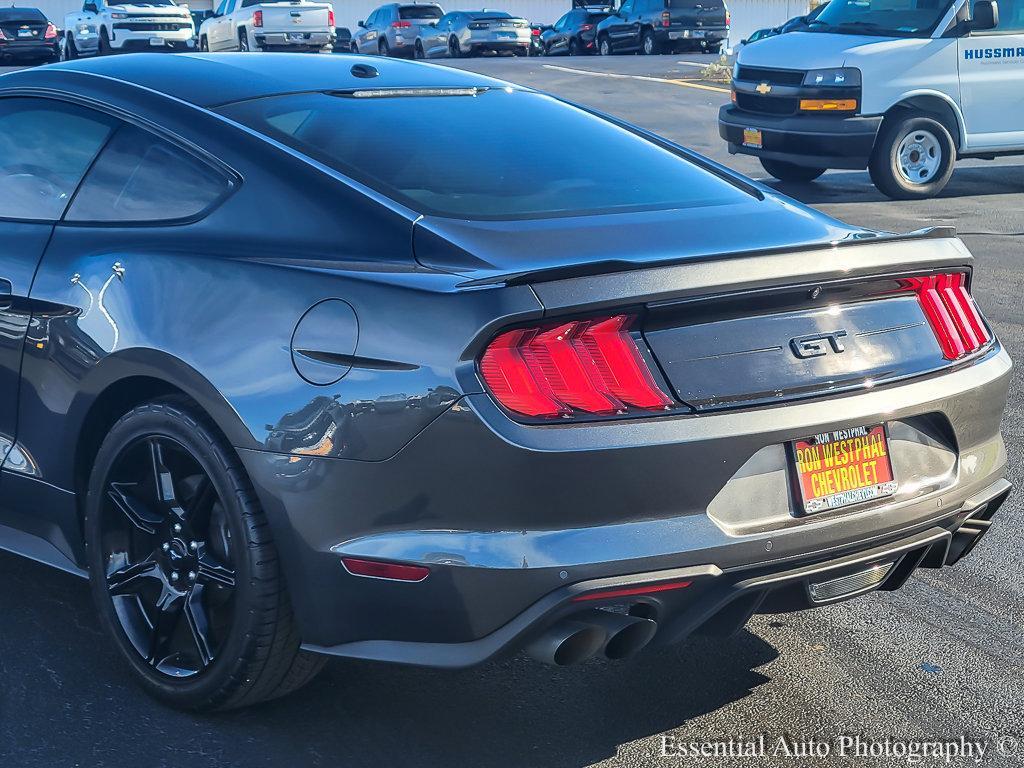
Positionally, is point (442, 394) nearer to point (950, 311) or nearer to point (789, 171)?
point (950, 311)

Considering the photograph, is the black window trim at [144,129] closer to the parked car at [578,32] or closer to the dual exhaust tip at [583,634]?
the dual exhaust tip at [583,634]

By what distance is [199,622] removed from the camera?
136 inches

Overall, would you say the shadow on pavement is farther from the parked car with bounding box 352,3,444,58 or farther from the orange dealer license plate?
the parked car with bounding box 352,3,444,58

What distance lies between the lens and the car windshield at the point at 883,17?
42.0 feet

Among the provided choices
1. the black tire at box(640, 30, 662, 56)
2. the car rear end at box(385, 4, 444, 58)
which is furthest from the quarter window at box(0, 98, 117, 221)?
the car rear end at box(385, 4, 444, 58)

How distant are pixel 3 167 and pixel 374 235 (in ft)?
5.26

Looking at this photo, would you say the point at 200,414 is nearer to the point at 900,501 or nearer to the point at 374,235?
the point at 374,235

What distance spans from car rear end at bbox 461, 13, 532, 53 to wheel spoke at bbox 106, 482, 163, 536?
3489cm

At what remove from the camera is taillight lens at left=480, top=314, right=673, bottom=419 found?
116 inches

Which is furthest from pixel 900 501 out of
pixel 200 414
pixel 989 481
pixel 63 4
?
pixel 63 4

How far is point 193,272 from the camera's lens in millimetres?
3410

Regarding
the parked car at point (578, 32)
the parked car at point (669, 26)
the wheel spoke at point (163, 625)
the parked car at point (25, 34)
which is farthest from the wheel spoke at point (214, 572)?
the parked car at point (578, 32)

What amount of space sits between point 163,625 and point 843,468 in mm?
1701

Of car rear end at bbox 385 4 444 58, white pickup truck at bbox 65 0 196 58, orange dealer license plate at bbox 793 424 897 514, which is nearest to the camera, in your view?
orange dealer license plate at bbox 793 424 897 514
